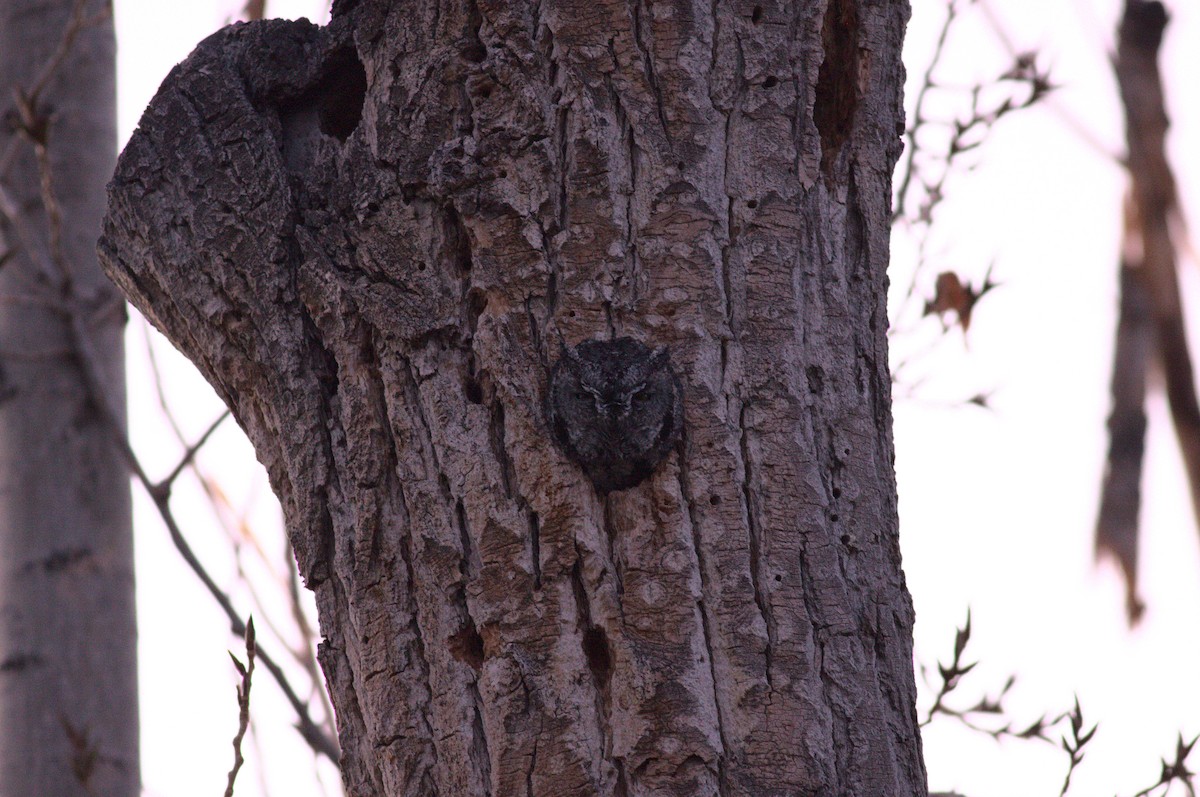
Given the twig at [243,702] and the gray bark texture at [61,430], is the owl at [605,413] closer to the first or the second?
the twig at [243,702]

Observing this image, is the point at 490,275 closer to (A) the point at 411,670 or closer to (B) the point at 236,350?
(B) the point at 236,350

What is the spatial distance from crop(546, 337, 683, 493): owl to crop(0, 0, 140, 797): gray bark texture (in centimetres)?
171

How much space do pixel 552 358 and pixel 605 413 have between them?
0.39 ft

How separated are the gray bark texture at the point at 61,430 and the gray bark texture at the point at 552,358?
143 centimetres

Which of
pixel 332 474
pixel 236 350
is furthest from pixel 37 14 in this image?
pixel 332 474

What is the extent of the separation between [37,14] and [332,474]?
243 centimetres

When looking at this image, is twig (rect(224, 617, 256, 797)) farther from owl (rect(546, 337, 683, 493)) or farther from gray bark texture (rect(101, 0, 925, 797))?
owl (rect(546, 337, 683, 493))

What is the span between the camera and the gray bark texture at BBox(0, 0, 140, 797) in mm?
2826

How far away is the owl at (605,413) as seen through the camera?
144 centimetres

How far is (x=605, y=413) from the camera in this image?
1.42 meters

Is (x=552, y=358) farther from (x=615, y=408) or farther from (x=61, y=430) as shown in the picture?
(x=61, y=430)

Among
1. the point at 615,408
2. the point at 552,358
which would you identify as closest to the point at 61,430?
the point at 552,358

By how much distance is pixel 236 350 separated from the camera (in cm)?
163

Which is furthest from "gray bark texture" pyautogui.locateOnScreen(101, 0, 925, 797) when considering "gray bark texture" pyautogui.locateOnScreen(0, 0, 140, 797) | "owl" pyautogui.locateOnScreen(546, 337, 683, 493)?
"gray bark texture" pyautogui.locateOnScreen(0, 0, 140, 797)
